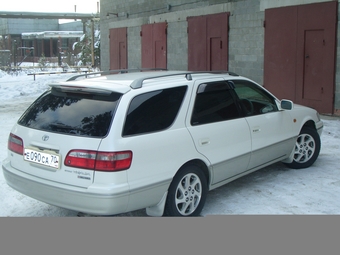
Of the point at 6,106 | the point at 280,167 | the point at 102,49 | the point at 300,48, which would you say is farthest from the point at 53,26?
the point at 280,167

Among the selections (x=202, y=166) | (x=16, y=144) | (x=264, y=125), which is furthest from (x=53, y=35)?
(x=202, y=166)

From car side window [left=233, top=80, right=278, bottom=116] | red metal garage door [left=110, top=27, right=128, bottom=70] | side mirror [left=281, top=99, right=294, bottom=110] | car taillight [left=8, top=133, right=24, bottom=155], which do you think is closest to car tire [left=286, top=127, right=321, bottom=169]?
side mirror [left=281, top=99, right=294, bottom=110]

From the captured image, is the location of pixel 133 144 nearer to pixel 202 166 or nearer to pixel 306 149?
pixel 202 166

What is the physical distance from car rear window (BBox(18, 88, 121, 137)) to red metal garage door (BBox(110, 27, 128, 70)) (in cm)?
1631

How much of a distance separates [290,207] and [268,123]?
119 cm

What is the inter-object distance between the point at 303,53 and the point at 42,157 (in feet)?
29.3

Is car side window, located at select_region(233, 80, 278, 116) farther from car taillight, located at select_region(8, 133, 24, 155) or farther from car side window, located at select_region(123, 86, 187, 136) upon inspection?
car taillight, located at select_region(8, 133, 24, 155)

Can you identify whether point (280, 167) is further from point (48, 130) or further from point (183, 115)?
point (48, 130)

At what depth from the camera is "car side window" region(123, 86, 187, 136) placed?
438 centimetres

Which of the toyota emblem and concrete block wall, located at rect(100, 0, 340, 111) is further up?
concrete block wall, located at rect(100, 0, 340, 111)

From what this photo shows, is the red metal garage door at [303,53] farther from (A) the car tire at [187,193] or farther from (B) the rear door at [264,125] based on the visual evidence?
(A) the car tire at [187,193]

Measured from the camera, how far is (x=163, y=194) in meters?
4.55

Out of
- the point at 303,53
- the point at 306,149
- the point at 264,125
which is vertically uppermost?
the point at 303,53

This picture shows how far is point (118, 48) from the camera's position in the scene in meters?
21.5
